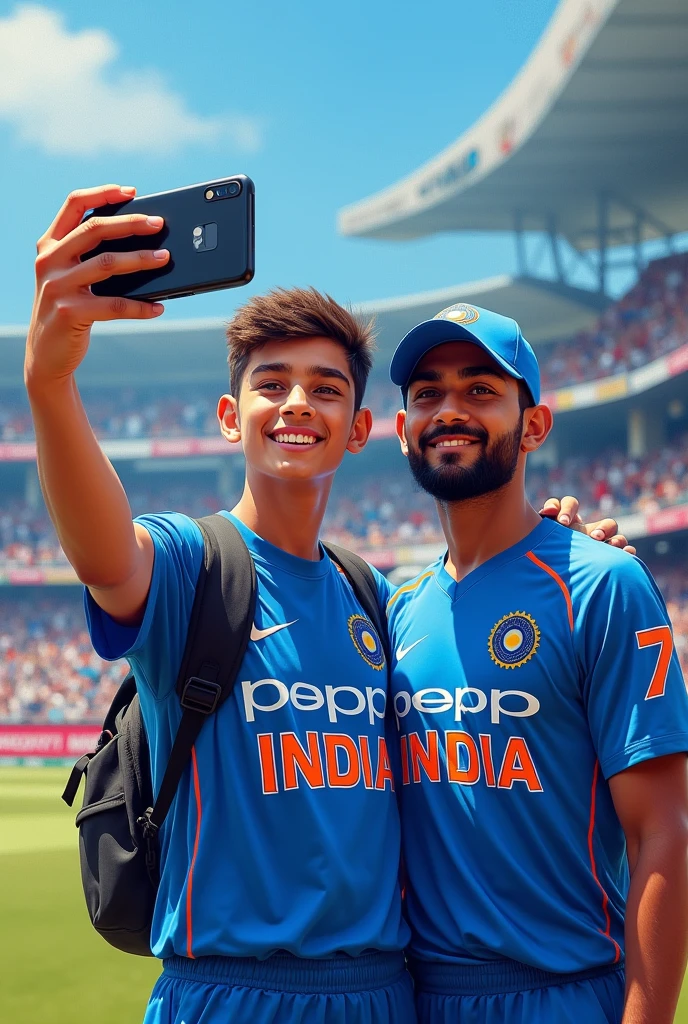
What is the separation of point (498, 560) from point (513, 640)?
0.99 ft

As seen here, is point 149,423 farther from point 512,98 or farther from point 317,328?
point 317,328

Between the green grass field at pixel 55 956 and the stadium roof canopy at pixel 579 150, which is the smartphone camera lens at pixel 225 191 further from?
the stadium roof canopy at pixel 579 150

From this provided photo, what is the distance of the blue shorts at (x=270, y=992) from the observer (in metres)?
2.43

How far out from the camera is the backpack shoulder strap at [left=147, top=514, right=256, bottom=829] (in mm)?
2523

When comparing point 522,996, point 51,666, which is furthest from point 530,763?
point 51,666

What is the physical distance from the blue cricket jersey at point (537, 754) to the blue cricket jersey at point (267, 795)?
14 centimetres

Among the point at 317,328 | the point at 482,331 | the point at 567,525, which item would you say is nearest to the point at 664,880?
the point at 567,525

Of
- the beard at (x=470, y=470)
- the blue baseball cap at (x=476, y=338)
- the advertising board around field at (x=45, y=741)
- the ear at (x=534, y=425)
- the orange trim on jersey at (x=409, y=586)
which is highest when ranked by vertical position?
the blue baseball cap at (x=476, y=338)

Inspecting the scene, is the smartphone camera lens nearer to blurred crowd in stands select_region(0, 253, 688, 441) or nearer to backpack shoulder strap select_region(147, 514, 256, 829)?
backpack shoulder strap select_region(147, 514, 256, 829)

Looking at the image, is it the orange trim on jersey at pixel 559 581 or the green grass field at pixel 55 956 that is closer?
the orange trim on jersey at pixel 559 581

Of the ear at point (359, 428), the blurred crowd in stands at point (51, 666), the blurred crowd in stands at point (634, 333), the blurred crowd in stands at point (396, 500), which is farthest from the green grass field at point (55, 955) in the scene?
the blurred crowd in stands at point (634, 333)

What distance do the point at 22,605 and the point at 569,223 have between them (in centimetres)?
2217

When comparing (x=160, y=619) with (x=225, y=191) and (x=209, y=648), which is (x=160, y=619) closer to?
(x=209, y=648)

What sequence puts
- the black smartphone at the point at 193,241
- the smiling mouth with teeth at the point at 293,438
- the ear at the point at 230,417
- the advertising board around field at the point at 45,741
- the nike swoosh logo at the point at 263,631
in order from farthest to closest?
the advertising board around field at the point at 45,741 → the ear at the point at 230,417 → the smiling mouth with teeth at the point at 293,438 → the nike swoosh logo at the point at 263,631 → the black smartphone at the point at 193,241
